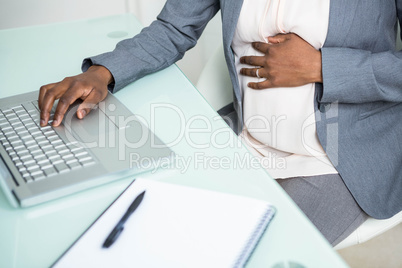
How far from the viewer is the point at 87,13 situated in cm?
243

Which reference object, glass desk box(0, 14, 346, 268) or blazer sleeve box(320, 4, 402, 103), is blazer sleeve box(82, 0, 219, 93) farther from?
blazer sleeve box(320, 4, 402, 103)

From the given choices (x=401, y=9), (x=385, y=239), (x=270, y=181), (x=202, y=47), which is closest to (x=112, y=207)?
(x=270, y=181)

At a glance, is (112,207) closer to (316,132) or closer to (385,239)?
A: (316,132)

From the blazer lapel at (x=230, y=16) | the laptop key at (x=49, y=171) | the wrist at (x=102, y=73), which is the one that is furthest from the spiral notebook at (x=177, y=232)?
the blazer lapel at (x=230, y=16)

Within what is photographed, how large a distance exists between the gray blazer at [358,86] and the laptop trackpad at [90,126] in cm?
14

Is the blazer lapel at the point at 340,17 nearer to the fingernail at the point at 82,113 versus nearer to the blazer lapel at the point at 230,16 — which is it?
the blazer lapel at the point at 230,16

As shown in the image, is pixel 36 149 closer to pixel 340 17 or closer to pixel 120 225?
pixel 120 225

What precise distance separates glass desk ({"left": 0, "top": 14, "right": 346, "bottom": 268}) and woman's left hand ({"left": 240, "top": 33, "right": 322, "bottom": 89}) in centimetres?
17

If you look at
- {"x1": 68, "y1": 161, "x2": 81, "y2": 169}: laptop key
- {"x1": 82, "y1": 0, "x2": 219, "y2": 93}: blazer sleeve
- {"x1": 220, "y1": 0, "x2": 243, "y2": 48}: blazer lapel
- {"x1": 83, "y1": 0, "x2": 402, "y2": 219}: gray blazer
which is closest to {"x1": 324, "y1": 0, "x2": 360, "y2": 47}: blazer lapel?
{"x1": 83, "y1": 0, "x2": 402, "y2": 219}: gray blazer

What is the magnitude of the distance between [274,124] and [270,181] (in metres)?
0.36

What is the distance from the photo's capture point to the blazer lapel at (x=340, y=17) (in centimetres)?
98

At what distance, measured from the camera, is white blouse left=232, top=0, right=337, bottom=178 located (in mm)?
1006

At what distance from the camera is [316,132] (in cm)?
104

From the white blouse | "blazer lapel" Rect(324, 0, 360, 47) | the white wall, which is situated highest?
"blazer lapel" Rect(324, 0, 360, 47)
